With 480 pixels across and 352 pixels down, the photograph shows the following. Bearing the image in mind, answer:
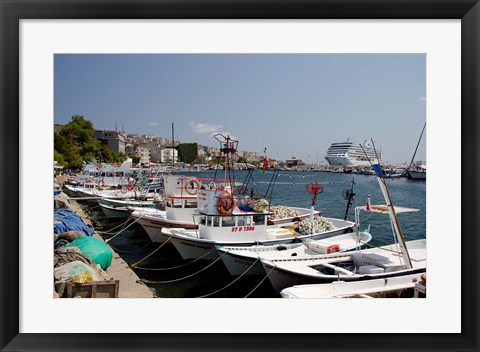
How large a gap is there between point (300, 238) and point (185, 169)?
1294cm

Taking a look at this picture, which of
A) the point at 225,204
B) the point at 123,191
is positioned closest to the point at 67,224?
the point at 225,204

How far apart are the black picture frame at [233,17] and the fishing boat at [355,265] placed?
7.67 feet

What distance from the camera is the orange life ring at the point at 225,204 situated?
8.35 meters

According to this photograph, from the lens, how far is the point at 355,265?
660 centimetres

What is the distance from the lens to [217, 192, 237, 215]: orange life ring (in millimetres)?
8352

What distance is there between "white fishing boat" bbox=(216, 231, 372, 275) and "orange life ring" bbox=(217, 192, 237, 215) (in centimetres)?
90

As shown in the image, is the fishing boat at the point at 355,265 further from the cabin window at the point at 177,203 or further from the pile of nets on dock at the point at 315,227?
the cabin window at the point at 177,203

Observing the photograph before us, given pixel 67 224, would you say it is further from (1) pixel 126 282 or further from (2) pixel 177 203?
(1) pixel 126 282

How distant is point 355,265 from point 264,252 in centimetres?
196

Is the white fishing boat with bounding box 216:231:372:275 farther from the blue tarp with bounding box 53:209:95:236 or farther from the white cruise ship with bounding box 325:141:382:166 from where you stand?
the white cruise ship with bounding box 325:141:382:166

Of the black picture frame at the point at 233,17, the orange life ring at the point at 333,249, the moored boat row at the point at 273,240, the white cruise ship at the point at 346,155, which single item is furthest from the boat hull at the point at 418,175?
the white cruise ship at the point at 346,155

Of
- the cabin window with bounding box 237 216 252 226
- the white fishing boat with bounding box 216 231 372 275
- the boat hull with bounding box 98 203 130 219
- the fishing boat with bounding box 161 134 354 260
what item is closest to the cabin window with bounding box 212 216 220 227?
the fishing boat with bounding box 161 134 354 260

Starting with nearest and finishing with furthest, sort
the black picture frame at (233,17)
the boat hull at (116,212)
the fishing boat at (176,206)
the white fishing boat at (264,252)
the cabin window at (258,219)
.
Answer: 1. the black picture frame at (233,17)
2. the white fishing boat at (264,252)
3. the cabin window at (258,219)
4. the fishing boat at (176,206)
5. the boat hull at (116,212)

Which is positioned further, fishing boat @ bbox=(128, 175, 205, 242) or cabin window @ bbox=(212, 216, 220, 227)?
fishing boat @ bbox=(128, 175, 205, 242)
